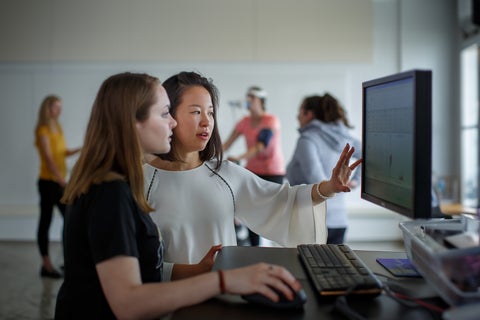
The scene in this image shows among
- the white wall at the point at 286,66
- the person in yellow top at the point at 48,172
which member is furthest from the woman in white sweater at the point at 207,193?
the white wall at the point at 286,66

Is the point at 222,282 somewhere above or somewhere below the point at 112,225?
below

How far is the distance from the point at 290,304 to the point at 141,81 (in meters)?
0.63

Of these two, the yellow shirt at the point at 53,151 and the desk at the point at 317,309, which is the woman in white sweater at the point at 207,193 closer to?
the desk at the point at 317,309

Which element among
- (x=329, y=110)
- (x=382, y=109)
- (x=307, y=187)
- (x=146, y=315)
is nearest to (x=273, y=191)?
(x=307, y=187)

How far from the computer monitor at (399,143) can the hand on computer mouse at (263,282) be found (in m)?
0.30

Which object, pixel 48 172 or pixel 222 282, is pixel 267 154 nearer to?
pixel 48 172

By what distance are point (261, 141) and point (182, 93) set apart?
2.65 meters

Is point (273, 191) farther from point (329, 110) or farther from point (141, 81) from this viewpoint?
point (329, 110)

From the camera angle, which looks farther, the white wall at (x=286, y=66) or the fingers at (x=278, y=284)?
the white wall at (x=286, y=66)

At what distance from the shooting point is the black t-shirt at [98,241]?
3.51 ft

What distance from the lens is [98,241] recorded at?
107cm

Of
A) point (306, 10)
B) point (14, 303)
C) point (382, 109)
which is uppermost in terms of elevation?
point (306, 10)

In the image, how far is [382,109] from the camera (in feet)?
4.31

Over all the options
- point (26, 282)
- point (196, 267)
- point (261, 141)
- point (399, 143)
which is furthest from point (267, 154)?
point (399, 143)
